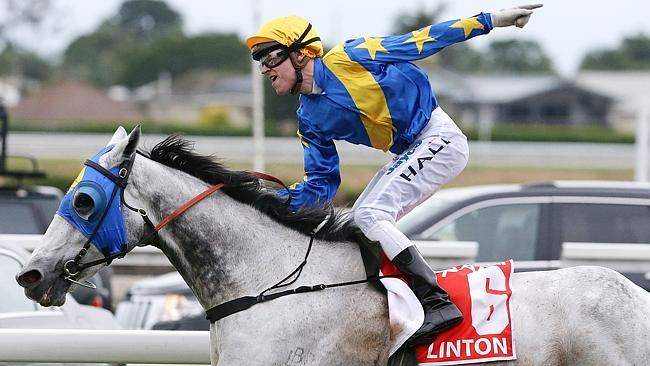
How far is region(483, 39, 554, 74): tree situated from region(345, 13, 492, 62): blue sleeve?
105m

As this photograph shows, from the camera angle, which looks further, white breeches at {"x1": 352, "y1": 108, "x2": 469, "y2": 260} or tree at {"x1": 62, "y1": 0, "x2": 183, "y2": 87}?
tree at {"x1": 62, "y1": 0, "x2": 183, "y2": 87}

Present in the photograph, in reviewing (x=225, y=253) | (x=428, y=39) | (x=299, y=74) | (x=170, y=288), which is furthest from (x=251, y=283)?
(x=170, y=288)

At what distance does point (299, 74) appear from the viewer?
16.1 ft

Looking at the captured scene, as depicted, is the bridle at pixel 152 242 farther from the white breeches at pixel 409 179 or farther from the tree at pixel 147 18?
the tree at pixel 147 18

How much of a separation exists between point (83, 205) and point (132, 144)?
0.31m

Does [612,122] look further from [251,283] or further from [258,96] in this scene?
[251,283]

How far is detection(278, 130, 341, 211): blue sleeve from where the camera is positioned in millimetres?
4930

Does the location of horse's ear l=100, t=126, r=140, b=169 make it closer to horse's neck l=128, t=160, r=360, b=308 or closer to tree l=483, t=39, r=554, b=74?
horse's neck l=128, t=160, r=360, b=308

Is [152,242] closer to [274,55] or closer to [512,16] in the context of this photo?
[274,55]

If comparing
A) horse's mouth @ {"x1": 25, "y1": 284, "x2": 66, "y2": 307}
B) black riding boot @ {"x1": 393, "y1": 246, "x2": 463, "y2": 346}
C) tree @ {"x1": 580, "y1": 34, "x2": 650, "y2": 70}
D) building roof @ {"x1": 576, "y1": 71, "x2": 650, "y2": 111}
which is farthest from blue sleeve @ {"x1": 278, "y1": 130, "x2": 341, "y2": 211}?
tree @ {"x1": 580, "y1": 34, "x2": 650, "y2": 70}

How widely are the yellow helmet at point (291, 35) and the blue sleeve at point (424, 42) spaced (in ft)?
0.55

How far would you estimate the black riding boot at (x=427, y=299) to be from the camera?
4.51m

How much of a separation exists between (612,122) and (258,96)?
178ft

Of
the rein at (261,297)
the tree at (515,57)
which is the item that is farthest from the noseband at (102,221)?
the tree at (515,57)
